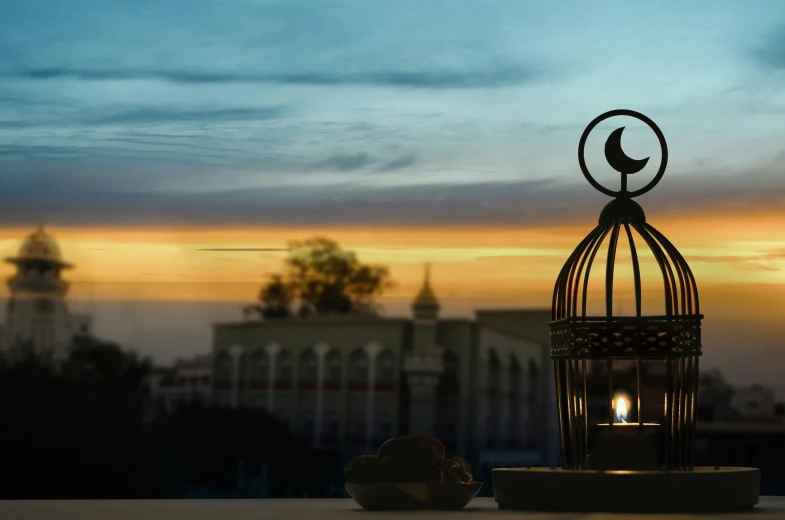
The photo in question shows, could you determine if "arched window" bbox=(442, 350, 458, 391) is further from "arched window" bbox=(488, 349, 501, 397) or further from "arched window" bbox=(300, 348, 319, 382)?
"arched window" bbox=(300, 348, 319, 382)

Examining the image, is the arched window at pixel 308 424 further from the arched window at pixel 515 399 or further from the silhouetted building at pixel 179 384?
the arched window at pixel 515 399

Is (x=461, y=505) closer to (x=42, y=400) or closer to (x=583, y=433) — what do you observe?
(x=583, y=433)

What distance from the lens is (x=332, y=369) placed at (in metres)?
29.7

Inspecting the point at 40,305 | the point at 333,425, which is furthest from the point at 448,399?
the point at 40,305

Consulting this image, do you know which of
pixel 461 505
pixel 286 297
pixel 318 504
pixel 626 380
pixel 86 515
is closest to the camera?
pixel 86 515

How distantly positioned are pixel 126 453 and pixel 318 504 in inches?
857

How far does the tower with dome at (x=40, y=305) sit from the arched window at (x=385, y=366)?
651 cm

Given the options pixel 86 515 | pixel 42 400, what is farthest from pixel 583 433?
pixel 42 400

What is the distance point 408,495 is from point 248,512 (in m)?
0.57

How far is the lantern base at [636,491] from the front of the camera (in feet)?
14.3

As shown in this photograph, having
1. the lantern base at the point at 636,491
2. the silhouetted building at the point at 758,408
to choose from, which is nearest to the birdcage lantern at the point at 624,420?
the lantern base at the point at 636,491

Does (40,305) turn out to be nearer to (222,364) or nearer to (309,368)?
(222,364)

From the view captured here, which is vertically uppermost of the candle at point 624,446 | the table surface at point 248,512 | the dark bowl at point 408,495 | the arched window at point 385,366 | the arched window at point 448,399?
the arched window at point 385,366

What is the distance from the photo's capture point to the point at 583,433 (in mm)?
4770
